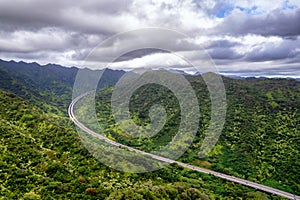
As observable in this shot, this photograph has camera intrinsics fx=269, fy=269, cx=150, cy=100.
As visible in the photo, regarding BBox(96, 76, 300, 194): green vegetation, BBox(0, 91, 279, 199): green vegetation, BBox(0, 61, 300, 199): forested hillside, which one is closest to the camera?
BBox(0, 91, 279, 199): green vegetation

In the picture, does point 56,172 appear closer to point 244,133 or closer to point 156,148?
point 156,148

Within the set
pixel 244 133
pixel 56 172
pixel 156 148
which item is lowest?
pixel 156 148

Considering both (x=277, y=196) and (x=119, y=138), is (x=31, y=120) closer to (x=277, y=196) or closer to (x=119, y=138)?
(x=119, y=138)

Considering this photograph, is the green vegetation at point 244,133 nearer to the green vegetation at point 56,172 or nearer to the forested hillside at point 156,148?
the forested hillside at point 156,148

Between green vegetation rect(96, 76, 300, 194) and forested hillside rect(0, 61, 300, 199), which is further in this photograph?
green vegetation rect(96, 76, 300, 194)

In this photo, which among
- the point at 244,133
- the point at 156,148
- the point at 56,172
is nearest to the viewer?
the point at 56,172

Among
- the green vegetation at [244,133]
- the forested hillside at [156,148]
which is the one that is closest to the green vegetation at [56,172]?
the forested hillside at [156,148]

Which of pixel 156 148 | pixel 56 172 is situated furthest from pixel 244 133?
pixel 56 172

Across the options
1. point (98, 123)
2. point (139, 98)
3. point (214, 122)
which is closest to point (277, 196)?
point (214, 122)

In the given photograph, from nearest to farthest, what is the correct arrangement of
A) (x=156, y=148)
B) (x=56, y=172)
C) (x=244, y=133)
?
1. (x=56, y=172)
2. (x=244, y=133)
3. (x=156, y=148)

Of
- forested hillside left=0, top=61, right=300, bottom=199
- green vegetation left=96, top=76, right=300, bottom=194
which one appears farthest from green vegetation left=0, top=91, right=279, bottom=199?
green vegetation left=96, top=76, right=300, bottom=194

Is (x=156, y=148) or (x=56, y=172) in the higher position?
(x=56, y=172)

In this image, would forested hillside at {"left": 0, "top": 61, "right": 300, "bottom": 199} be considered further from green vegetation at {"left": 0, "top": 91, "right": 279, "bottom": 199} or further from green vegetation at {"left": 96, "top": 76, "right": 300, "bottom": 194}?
green vegetation at {"left": 96, "top": 76, "right": 300, "bottom": 194}
